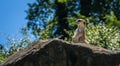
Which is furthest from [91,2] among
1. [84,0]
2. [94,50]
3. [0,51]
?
[94,50]

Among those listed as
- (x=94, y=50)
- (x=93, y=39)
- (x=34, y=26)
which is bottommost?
(x=34, y=26)

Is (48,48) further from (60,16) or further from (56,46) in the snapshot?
(60,16)

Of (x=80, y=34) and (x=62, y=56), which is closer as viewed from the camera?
(x=62, y=56)

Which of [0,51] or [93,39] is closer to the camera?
[93,39]

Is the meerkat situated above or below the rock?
below

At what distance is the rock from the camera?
34.2ft

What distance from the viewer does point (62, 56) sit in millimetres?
10484

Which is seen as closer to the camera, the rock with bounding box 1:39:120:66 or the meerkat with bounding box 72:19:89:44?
the rock with bounding box 1:39:120:66

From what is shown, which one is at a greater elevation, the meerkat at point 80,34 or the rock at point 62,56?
the rock at point 62,56

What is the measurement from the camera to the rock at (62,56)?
10.4 m

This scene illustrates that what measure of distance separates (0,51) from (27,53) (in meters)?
20.3

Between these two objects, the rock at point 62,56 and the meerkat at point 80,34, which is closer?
the rock at point 62,56

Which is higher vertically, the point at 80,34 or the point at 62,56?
the point at 62,56

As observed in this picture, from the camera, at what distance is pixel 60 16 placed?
39812 millimetres
